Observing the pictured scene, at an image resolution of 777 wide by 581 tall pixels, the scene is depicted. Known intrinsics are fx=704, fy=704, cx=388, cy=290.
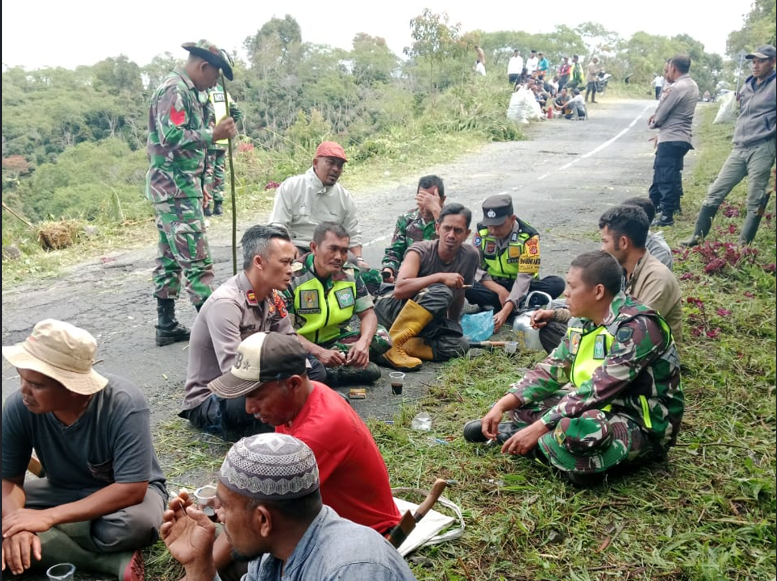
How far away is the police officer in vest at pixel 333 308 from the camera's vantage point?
4848mm

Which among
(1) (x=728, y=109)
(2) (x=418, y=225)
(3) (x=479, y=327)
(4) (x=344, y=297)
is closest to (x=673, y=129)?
(1) (x=728, y=109)

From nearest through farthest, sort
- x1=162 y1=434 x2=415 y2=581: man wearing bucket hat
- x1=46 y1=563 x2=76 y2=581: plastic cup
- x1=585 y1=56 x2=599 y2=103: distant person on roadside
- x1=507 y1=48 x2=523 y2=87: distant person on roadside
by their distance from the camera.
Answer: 1. x1=162 y1=434 x2=415 y2=581: man wearing bucket hat
2. x1=46 y1=563 x2=76 y2=581: plastic cup
3. x1=507 y1=48 x2=523 y2=87: distant person on roadside
4. x1=585 y1=56 x2=599 y2=103: distant person on roadside

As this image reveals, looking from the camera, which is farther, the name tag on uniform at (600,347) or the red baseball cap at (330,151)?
the red baseball cap at (330,151)

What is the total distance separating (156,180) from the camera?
567 cm

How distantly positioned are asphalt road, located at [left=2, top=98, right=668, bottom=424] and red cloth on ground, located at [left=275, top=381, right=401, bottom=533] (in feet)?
6.05

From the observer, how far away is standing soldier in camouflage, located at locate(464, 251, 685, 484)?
3.39 m

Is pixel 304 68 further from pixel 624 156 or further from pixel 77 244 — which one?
pixel 77 244

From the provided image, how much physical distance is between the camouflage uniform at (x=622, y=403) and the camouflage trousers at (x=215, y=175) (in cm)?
598

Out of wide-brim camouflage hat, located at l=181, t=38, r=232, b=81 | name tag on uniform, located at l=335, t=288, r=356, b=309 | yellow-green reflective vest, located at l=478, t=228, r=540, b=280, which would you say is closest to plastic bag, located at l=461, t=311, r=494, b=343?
yellow-green reflective vest, located at l=478, t=228, r=540, b=280

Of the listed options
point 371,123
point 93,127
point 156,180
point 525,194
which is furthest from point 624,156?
point 93,127

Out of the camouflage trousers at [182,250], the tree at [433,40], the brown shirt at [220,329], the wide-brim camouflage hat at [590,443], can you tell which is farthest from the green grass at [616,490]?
the tree at [433,40]

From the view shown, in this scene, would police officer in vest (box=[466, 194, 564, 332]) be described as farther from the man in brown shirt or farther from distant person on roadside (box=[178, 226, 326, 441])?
distant person on roadside (box=[178, 226, 326, 441])

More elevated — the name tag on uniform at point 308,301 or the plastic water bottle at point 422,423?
the name tag on uniform at point 308,301

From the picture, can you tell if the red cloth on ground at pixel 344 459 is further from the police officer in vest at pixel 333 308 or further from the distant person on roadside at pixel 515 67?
the distant person on roadside at pixel 515 67
